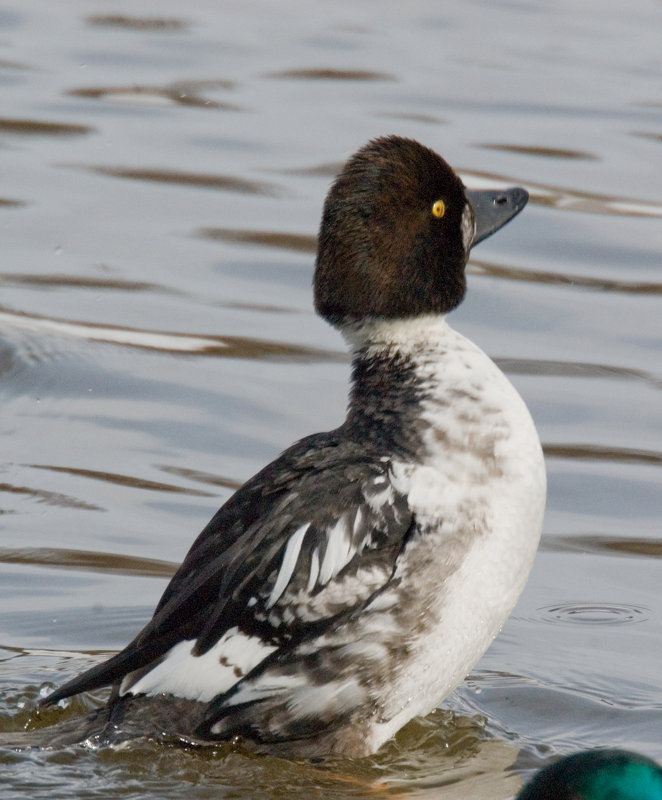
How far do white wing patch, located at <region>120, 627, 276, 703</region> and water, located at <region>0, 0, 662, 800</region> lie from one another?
19cm

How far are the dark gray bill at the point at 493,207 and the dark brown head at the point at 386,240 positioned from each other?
0.31m

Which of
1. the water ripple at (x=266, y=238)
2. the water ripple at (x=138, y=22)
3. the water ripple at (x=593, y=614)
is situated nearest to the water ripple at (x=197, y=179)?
the water ripple at (x=266, y=238)

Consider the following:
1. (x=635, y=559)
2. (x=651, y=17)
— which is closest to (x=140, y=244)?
(x=635, y=559)

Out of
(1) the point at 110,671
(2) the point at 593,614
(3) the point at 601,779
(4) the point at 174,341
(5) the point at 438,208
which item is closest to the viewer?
(3) the point at 601,779

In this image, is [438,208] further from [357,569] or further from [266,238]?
[266,238]

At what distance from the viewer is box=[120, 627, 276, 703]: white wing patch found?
4.57 metres

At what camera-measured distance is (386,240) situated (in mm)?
4941

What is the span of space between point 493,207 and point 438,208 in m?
0.45

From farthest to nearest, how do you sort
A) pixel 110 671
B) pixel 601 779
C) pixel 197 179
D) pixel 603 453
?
1. pixel 197 179
2. pixel 603 453
3. pixel 110 671
4. pixel 601 779

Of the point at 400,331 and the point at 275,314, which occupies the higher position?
the point at 400,331

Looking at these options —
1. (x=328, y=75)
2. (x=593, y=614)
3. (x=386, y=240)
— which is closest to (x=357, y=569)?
(x=386, y=240)

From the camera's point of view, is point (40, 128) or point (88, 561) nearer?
point (88, 561)

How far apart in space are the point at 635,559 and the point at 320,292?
2.11 m

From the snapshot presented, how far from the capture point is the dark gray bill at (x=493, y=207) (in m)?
5.39
